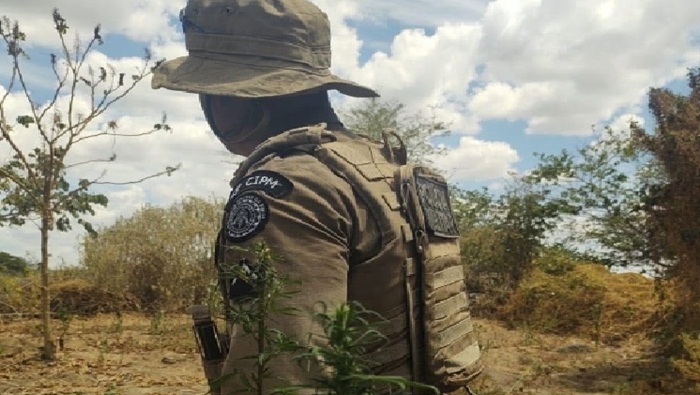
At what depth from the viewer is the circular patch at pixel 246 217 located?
169 centimetres

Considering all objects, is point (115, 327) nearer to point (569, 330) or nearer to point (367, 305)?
point (569, 330)

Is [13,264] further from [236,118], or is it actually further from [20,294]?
[236,118]

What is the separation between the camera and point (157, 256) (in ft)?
35.6

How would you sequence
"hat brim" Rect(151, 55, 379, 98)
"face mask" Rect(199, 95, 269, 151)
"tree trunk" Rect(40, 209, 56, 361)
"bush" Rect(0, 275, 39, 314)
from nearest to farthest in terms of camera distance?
Result: "hat brim" Rect(151, 55, 379, 98) → "face mask" Rect(199, 95, 269, 151) → "tree trunk" Rect(40, 209, 56, 361) → "bush" Rect(0, 275, 39, 314)

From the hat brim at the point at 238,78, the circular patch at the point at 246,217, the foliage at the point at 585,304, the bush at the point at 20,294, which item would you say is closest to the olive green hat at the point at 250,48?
the hat brim at the point at 238,78

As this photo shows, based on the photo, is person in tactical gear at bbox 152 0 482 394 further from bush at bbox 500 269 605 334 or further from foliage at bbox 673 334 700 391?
bush at bbox 500 269 605 334

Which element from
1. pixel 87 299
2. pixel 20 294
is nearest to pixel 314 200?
pixel 20 294

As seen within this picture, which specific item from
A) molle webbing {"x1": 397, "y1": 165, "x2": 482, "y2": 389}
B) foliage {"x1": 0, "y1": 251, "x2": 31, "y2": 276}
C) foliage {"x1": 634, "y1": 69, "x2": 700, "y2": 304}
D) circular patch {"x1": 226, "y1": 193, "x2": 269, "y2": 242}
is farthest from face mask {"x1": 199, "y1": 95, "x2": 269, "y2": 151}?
foliage {"x1": 0, "y1": 251, "x2": 31, "y2": 276}

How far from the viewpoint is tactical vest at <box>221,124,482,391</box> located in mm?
1900

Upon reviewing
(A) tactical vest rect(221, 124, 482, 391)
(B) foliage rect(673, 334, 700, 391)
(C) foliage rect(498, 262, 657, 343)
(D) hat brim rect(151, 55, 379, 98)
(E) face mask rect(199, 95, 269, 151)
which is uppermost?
(D) hat brim rect(151, 55, 379, 98)

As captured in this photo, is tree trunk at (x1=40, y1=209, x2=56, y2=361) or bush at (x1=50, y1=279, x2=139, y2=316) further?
bush at (x1=50, y1=279, x2=139, y2=316)

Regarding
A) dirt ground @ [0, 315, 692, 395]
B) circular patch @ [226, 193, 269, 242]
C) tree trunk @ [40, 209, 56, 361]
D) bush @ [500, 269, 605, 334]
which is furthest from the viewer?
bush @ [500, 269, 605, 334]

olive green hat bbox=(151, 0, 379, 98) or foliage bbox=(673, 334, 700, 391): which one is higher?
olive green hat bbox=(151, 0, 379, 98)

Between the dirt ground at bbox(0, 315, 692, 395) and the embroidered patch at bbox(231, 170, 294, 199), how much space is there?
3744 millimetres
